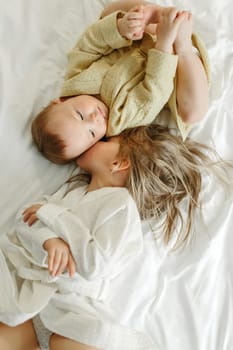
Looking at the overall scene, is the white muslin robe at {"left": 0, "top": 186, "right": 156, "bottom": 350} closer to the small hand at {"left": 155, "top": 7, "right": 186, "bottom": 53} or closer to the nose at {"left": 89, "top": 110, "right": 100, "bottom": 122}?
the nose at {"left": 89, "top": 110, "right": 100, "bottom": 122}

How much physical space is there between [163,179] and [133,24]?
347 mm

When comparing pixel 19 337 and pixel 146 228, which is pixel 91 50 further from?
pixel 19 337

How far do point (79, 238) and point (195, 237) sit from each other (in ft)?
0.93

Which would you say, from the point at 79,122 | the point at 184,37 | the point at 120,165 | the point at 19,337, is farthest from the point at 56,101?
the point at 19,337

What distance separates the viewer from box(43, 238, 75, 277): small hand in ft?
3.31

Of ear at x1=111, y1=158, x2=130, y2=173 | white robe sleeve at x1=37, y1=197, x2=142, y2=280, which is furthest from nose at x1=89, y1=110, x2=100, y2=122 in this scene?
white robe sleeve at x1=37, y1=197, x2=142, y2=280

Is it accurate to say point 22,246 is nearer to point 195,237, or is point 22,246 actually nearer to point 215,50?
point 195,237

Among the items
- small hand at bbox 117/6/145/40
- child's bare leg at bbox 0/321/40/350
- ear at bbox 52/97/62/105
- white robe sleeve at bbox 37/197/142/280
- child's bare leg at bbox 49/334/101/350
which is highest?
small hand at bbox 117/6/145/40

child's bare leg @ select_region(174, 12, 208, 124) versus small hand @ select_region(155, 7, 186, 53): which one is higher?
small hand @ select_region(155, 7, 186, 53)

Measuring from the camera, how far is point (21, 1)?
1364 millimetres

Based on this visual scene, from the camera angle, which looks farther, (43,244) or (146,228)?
(146,228)

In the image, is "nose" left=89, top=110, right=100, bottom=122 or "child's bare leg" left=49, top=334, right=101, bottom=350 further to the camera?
"nose" left=89, top=110, right=100, bottom=122

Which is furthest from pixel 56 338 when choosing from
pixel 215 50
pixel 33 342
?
pixel 215 50

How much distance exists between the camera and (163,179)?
117 cm
